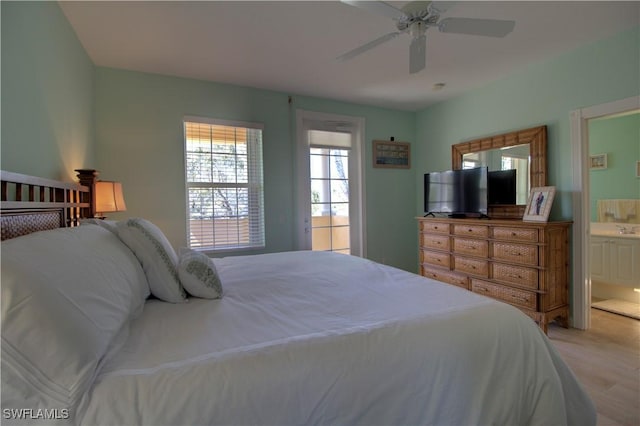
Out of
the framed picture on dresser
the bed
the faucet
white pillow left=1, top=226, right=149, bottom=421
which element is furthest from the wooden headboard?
the faucet

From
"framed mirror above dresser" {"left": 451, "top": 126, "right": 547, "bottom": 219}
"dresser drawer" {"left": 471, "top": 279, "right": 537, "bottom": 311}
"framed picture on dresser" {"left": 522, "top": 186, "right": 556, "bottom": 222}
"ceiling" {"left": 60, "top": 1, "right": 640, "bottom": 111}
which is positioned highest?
"ceiling" {"left": 60, "top": 1, "right": 640, "bottom": 111}

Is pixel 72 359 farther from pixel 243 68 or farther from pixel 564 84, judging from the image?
pixel 564 84

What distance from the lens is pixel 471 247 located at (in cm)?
342

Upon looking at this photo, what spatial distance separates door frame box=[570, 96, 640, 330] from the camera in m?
2.94

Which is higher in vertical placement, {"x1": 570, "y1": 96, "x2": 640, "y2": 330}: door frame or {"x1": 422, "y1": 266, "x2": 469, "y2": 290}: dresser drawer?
{"x1": 570, "y1": 96, "x2": 640, "y2": 330}: door frame

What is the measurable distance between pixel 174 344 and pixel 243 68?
2.87m

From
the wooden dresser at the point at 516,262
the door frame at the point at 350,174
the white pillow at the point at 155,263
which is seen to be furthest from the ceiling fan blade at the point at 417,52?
the white pillow at the point at 155,263

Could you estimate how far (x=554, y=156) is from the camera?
3178 millimetres

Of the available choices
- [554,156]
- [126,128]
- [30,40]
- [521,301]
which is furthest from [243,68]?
[521,301]

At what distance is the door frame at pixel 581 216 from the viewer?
2939 millimetres

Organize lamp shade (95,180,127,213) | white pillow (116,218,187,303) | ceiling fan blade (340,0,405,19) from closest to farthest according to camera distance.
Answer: white pillow (116,218,187,303), ceiling fan blade (340,0,405,19), lamp shade (95,180,127,213)

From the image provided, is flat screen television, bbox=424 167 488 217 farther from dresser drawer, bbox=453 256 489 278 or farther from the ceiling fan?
the ceiling fan

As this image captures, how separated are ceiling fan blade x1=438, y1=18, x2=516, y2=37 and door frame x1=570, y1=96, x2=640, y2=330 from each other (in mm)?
1669

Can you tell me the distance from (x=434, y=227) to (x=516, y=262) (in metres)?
1.05
